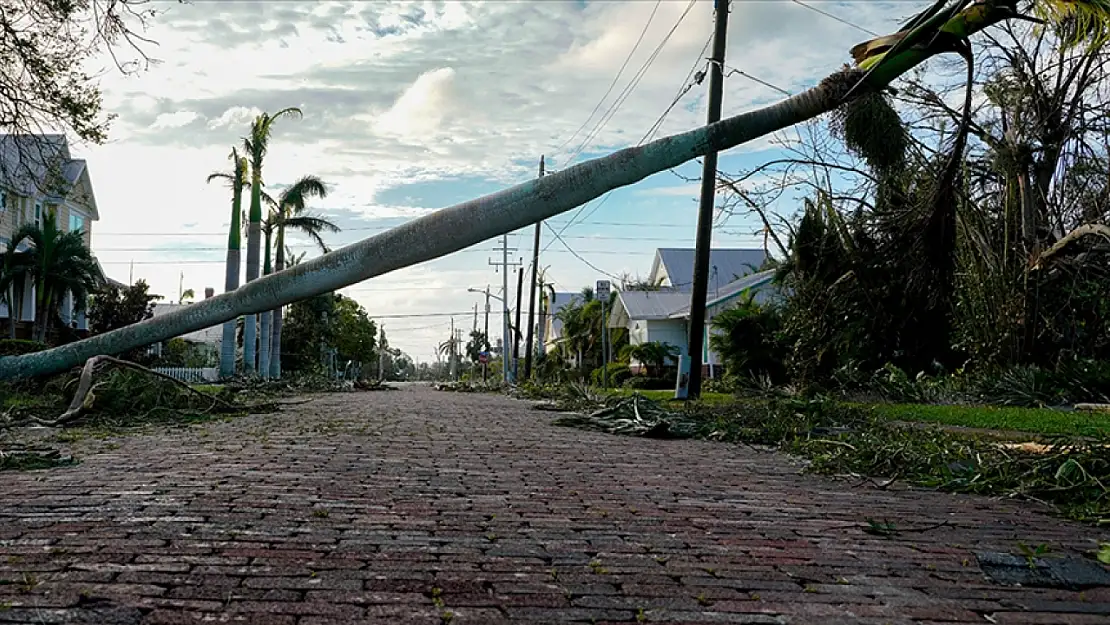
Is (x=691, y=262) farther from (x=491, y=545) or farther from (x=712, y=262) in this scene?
(x=491, y=545)

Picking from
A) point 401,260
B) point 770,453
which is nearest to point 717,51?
point 770,453

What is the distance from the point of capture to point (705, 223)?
20.6 meters

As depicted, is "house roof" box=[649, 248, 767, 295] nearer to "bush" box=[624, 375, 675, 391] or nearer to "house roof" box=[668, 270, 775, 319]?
"house roof" box=[668, 270, 775, 319]

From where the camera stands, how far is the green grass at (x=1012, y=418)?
1048 centimetres

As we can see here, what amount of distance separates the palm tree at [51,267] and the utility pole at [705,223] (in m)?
23.8

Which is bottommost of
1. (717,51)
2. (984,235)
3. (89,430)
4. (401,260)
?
(89,430)

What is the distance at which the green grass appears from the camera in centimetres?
1048

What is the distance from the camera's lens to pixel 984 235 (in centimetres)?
1806

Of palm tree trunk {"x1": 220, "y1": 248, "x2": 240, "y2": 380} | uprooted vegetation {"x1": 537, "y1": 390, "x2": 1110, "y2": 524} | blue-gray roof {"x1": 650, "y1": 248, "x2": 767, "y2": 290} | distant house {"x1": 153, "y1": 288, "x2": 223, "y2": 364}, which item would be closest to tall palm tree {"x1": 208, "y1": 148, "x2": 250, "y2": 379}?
palm tree trunk {"x1": 220, "y1": 248, "x2": 240, "y2": 380}

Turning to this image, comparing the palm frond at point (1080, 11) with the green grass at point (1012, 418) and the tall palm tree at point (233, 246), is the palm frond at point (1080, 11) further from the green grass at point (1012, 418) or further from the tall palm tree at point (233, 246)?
the tall palm tree at point (233, 246)

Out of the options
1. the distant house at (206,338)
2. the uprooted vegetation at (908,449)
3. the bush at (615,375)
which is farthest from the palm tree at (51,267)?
the uprooted vegetation at (908,449)

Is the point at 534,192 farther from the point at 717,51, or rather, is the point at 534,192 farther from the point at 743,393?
the point at 717,51

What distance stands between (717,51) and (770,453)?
42.0ft

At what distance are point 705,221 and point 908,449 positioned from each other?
487 inches
